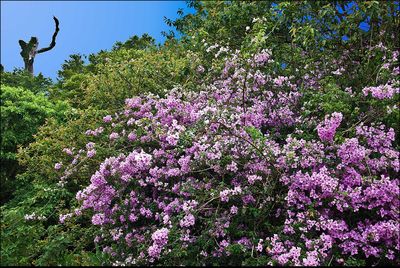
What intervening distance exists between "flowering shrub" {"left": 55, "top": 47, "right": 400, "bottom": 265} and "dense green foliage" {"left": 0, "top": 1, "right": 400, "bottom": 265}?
→ 78 mm

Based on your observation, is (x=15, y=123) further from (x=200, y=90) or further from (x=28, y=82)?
(x=28, y=82)

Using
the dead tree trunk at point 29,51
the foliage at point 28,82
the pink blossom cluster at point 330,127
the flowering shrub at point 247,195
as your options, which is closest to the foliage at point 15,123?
the flowering shrub at point 247,195

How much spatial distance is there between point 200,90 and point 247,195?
2.82 m

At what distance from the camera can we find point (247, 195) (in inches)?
191

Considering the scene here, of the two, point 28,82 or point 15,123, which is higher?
point 28,82

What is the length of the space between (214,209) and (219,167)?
17.2 inches

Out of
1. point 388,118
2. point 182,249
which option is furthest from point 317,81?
point 182,249

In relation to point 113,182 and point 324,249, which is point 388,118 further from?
point 113,182

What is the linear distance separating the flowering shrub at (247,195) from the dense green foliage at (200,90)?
0.25ft

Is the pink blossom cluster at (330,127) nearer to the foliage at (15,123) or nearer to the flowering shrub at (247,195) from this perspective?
the flowering shrub at (247,195)

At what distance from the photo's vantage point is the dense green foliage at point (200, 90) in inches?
201

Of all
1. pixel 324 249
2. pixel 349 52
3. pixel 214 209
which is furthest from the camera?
pixel 349 52

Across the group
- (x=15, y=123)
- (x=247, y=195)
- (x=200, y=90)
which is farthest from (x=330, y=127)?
(x=15, y=123)

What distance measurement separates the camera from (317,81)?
6.87 metres
